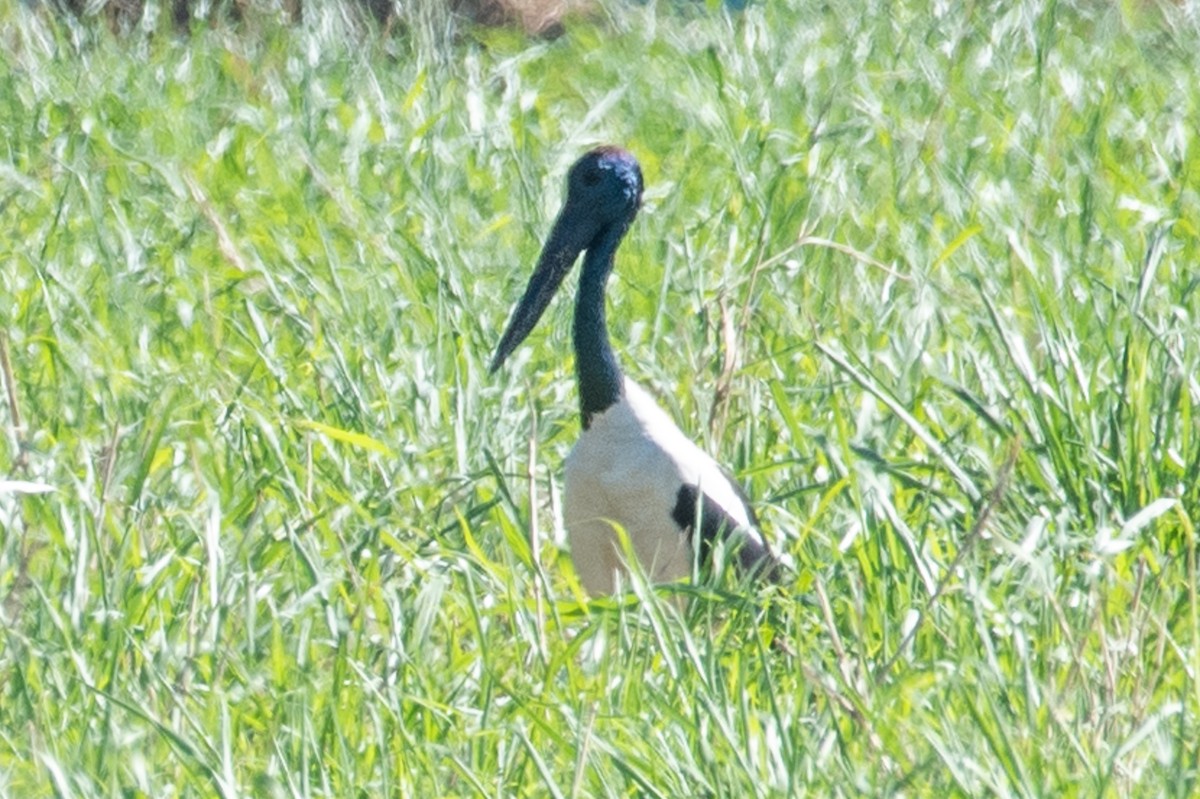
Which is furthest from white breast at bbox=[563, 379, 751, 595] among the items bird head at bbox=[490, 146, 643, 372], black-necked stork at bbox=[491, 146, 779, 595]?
bird head at bbox=[490, 146, 643, 372]

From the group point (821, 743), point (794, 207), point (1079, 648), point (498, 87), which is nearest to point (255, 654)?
point (821, 743)

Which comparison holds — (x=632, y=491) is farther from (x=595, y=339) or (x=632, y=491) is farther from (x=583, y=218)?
(x=583, y=218)

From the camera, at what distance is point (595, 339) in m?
3.80

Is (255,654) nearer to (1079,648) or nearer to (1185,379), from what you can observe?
(1079,648)

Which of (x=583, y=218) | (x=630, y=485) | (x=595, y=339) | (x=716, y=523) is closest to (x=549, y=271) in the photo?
(x=583, y=218)

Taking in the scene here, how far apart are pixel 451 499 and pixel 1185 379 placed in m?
1.05

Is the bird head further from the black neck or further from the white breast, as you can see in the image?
the white breast

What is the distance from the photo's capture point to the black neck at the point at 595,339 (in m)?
3.73

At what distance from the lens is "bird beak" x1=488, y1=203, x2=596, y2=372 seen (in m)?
→ 3.99

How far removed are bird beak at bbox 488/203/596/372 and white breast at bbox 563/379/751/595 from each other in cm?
34

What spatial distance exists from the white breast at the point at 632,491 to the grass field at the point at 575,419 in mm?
68

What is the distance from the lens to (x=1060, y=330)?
11.5ft

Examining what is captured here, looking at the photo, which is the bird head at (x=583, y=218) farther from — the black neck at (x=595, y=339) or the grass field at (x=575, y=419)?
the grass field at (x=575, y=419)

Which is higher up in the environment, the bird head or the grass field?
the bird head
